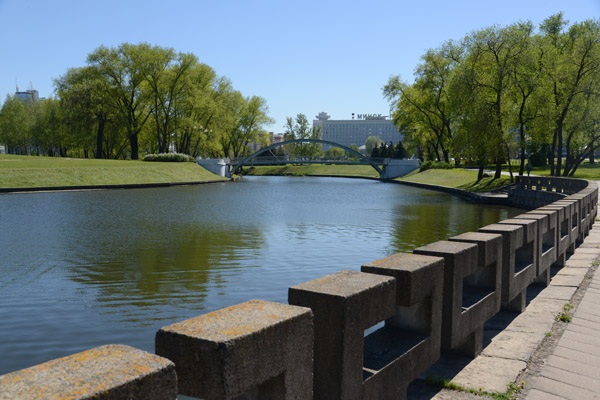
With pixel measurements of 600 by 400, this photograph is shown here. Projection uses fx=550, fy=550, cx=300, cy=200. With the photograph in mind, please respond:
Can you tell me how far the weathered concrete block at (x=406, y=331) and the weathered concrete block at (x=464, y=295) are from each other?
0.21 metres

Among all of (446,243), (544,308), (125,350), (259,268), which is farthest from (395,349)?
(259,268)

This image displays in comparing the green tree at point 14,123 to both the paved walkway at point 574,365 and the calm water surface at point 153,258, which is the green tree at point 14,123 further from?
the paved walkway at point 574,365

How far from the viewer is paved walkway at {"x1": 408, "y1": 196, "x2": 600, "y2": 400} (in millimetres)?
4191

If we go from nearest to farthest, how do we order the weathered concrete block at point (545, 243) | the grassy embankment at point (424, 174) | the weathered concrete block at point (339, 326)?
the weathered concrete block at point (339, 326), the weathered concrete block at point (545, 243), the grassy embankment at point (424, 174)

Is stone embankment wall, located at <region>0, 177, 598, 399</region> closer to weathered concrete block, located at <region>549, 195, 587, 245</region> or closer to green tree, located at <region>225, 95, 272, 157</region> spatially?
weathered concrete block, located at <region>549, 195, 587, 245</region>

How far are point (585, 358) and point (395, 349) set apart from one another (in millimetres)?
2263

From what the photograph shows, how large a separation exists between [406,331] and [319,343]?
4.26ft

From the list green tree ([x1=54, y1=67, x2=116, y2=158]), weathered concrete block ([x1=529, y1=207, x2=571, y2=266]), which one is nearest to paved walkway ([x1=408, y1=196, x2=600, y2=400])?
weathered concrete block ([x1=529, y1=207, x2=571, y2=266])

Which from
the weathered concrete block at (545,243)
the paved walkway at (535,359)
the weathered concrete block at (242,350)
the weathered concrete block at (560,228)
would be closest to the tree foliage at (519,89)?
the weathered concrete block at (560,228)

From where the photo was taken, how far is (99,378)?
1.74m

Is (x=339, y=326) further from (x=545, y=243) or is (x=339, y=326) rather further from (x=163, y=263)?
(x=163, y=263)

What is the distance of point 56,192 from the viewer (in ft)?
131

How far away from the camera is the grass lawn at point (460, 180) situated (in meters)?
41.1

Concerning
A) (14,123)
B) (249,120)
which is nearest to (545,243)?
(249,120)
